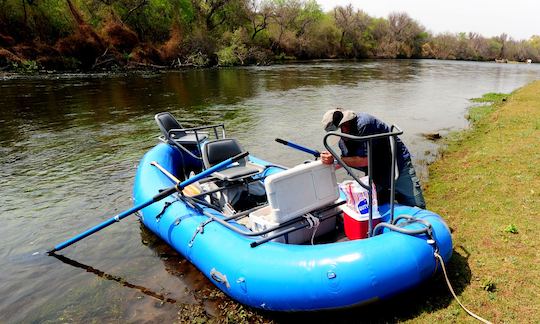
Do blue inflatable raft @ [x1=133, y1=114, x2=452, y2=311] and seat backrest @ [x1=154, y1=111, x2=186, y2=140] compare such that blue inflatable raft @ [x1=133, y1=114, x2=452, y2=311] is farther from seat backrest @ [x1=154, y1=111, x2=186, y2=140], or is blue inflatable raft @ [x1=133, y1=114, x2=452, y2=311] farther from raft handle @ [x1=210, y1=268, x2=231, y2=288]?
seat backrest @ [x1=154, y1=111, x2=186, y2=140]

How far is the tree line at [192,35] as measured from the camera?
3114 cm

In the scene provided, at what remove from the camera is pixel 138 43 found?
115ft

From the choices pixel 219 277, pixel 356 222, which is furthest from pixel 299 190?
pixel 219 277

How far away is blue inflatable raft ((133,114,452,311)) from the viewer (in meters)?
3.97

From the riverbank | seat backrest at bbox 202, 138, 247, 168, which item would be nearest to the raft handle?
the riverbank

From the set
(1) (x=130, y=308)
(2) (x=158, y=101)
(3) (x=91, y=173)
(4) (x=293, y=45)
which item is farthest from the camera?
(4) (x=293, y=45)

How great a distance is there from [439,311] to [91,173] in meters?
7.82

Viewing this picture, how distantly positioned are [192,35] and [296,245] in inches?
1512

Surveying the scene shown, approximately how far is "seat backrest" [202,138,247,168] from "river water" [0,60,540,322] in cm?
153

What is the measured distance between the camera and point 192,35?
39.6 meters

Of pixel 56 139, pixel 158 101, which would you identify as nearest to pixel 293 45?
pixel 158 101

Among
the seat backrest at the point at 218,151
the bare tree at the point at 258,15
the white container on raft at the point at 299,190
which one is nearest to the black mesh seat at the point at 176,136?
the seat backrest at the point at 218,151

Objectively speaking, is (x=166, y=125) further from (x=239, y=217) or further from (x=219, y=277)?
(x=219, y=277)

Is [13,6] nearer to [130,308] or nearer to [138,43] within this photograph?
[138,43]
